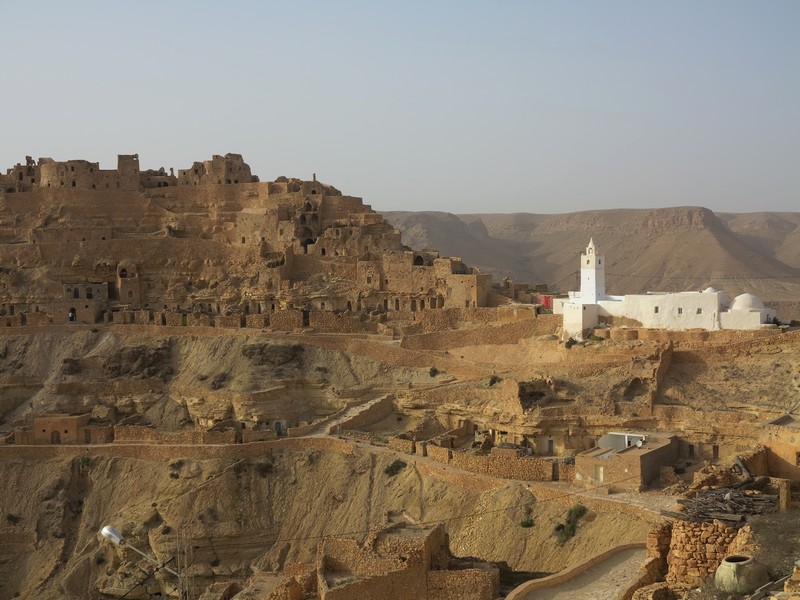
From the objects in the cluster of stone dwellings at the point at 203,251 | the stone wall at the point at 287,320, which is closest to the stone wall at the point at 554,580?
the cluster of stone dwellings at the point at 203,251

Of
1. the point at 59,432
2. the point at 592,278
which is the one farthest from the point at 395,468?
the point at 59,432

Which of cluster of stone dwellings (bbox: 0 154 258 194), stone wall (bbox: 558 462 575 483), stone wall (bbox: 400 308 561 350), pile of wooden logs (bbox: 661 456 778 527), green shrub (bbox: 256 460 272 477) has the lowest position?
green shrub (bbox: 256 460 272 477)

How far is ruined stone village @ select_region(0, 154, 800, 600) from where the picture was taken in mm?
19984

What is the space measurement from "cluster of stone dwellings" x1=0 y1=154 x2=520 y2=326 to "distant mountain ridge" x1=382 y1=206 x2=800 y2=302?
41.1 m

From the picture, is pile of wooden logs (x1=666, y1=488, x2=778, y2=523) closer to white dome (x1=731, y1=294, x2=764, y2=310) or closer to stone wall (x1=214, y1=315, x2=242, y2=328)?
white dome (x1=731, y1=294, x2=764, y2=310)

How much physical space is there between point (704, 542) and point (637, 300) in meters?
26.1

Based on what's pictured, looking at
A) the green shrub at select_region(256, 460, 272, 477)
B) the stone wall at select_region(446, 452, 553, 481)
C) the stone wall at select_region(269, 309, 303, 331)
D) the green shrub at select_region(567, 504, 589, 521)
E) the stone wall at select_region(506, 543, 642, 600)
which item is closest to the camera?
the stone wall at select_region(506, 543, 642, 600)

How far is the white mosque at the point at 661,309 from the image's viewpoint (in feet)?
123

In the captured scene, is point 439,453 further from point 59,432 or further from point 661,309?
point 59,432

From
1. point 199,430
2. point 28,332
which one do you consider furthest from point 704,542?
point 28,332

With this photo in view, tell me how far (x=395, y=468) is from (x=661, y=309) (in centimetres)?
1214

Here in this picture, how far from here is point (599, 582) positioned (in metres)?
18.8

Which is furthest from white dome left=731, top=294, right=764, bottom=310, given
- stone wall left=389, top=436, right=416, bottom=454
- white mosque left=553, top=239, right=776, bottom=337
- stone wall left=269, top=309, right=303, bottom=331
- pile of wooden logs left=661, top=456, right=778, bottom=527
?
pile of wooden logs left=661, top=456, right=778, bottom=527

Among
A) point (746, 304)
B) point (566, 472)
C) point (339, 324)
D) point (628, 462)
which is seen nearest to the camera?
point (628, 462)
